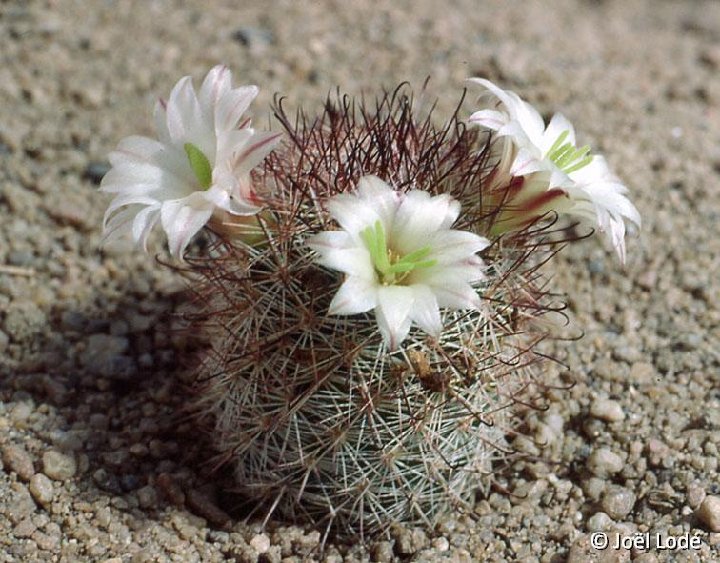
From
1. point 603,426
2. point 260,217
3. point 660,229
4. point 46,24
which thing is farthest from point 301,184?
point 46,24

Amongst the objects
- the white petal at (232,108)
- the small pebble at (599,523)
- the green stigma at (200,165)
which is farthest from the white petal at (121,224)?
the small pebble at (599,523)

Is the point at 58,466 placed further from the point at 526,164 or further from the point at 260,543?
the point at 526,164

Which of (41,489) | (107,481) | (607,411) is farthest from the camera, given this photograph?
(607,411)

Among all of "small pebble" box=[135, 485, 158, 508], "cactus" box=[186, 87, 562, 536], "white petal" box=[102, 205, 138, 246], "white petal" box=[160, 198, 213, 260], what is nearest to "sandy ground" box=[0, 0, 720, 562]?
"small pebble" box=[135, 485, 158, 508]

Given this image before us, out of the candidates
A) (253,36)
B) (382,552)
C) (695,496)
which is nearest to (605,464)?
(695,496)

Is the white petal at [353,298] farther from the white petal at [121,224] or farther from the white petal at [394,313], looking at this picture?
the white petal at [121,224]
